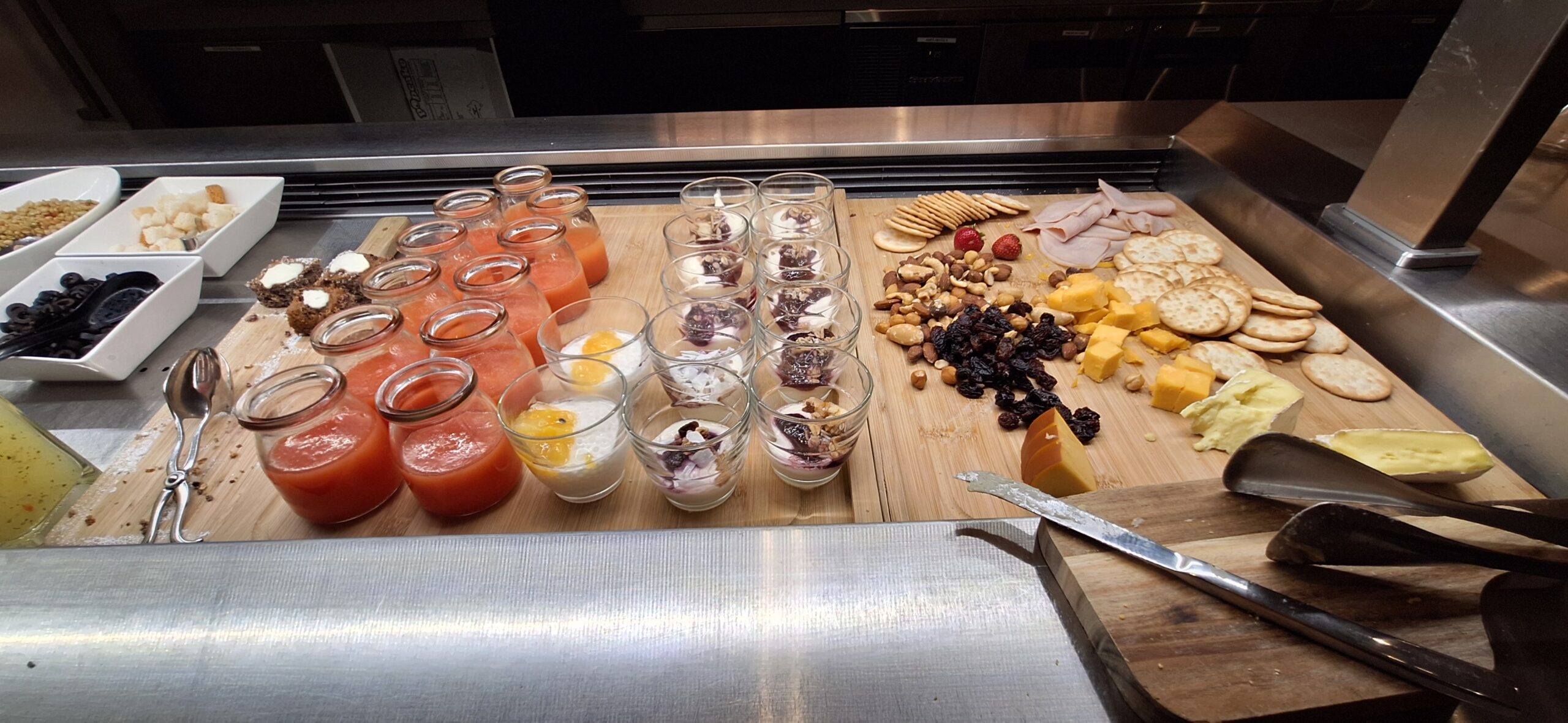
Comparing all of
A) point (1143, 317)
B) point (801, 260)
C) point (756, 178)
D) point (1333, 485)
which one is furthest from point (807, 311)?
point (1333, 485)

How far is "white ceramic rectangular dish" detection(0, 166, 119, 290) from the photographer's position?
171 cm

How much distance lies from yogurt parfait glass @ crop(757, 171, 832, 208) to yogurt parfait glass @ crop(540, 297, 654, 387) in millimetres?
588

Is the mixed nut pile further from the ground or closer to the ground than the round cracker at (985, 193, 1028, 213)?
closer to the ground

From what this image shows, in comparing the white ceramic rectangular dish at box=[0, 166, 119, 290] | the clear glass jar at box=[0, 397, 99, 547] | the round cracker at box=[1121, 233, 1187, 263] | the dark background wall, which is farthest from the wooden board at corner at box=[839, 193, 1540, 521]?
the dark background wall

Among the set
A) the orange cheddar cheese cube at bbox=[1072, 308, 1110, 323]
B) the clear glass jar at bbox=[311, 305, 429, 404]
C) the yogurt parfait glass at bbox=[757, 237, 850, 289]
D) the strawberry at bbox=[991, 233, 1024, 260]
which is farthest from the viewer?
the strawberry at bbox=[991, 233, 1024, 260]

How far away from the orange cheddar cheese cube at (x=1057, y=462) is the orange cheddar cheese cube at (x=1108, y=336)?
0.42 m

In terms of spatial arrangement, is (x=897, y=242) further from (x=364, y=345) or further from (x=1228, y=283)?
(x=364, y=345)

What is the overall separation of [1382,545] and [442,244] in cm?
183

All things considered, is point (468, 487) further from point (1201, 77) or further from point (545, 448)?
point (1201, 77)

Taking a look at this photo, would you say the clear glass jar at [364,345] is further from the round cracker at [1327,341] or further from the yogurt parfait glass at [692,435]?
the round cracker at [1327,341]

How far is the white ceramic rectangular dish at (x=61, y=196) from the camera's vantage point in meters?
1.71

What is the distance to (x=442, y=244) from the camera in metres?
1.62

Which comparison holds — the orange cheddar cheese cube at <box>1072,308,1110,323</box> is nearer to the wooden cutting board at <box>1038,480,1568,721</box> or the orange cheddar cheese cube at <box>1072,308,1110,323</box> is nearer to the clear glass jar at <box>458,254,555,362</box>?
the wooden cutting board at <box>1038,480,1568,721</box>

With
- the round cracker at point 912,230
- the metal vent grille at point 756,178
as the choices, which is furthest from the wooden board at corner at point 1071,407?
the metal vent grille at point 756,178
